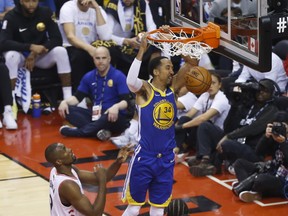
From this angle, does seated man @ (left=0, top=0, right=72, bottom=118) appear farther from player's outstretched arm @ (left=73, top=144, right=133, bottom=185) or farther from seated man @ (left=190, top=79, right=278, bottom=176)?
player's outstretched arm @ (left=73, top=144, right=133, bottom=185)

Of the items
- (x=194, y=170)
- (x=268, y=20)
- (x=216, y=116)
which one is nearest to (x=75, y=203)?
(x=268, y=20)

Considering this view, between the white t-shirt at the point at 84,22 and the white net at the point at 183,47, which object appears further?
the white t-shirt at the point at 84,22

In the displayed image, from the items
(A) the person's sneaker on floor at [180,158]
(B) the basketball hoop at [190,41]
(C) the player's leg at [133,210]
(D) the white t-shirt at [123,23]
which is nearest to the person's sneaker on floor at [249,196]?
(C) the player's leg at [133,210]

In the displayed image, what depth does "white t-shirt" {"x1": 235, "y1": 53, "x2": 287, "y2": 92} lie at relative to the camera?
1061 centimetres

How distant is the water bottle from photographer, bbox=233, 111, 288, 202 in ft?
13.8

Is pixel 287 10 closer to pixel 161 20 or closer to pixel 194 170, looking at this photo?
pixel 194 170

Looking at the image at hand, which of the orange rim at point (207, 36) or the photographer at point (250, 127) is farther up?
the orange rim at point (207, 36)

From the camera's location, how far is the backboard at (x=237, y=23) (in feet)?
22.9

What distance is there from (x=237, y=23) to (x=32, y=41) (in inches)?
208

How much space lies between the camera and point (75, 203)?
21.1ft

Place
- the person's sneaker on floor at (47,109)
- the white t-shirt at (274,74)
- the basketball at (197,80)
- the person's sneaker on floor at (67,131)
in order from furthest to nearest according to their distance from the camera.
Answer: the person's sneaker on floor at (47,109)
the person's sneaker on floor at (67,131)
the white t-shirt at (274,74)
the basketball at (197,80)

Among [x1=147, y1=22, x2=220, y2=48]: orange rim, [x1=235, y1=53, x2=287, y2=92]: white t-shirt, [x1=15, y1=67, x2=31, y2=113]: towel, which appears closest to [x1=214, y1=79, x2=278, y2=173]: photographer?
[x1=235, y1=53, x2=287, y2=92]: white t-shirt

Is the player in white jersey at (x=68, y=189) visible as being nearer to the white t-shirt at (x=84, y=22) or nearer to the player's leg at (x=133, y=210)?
the player's leg at (x=133, y=210)

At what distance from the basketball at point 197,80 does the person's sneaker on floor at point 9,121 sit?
420 cm
